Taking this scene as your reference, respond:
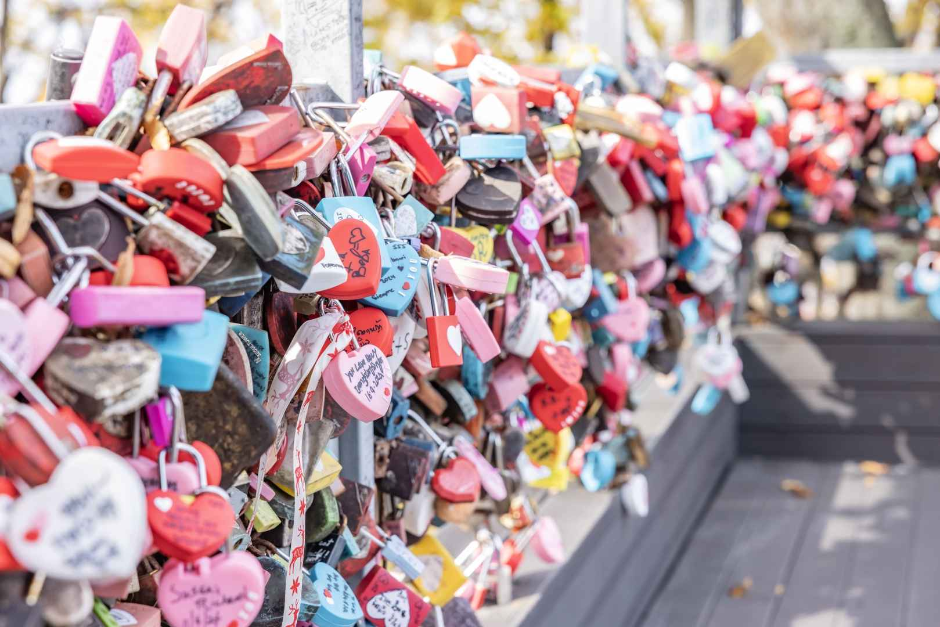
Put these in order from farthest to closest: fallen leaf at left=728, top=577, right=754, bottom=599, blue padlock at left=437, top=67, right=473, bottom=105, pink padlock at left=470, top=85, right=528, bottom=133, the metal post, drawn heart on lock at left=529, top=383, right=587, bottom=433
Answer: fallen leaf at left=728, top=577, right=754, bottom=599, the metal post, drawn heart on lock at left=529, top=383, right=587, bottom=433, blue padlock at left=437, top=67, right=473, bottom=105, pink padlock at left=470, top=85, right=528, bottom=133

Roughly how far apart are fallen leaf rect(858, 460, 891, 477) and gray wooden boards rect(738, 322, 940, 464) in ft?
0.12

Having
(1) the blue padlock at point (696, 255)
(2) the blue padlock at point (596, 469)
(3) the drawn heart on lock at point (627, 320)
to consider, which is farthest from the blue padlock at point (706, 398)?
(3) the drawn heart on lock at point (627, 320)

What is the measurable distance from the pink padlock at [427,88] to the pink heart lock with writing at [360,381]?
48cm

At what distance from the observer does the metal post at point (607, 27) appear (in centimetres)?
305

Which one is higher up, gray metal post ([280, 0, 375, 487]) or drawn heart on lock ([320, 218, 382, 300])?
gray metal post ([280, 0, 375, 487])

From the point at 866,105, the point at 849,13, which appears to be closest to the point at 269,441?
the point at 866,105

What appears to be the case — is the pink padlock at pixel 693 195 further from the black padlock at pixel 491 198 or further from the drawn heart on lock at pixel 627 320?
the black padlock at pixel 491 198

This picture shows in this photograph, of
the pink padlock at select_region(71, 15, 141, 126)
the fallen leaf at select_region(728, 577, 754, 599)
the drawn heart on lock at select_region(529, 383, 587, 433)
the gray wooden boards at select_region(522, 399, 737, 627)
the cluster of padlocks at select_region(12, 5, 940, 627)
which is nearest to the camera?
the cluster of padlocks at select_region(12, 5, 940, 627)

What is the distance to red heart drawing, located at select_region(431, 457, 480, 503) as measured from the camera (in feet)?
5.47

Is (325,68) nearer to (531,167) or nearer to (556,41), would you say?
(531,167)

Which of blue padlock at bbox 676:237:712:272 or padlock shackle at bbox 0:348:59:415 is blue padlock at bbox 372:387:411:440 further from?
blue padlock at bbox 676:237:712:272

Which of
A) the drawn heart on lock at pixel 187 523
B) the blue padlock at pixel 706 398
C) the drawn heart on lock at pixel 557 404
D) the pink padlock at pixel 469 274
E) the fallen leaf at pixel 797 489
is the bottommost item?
the fallen leaf at pixel 797 489

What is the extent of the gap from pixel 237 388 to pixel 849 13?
638cm

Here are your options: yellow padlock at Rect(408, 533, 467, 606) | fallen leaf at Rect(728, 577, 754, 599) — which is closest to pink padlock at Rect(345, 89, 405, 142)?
yellow padlock at Rect(408, 533, 467, 606)
